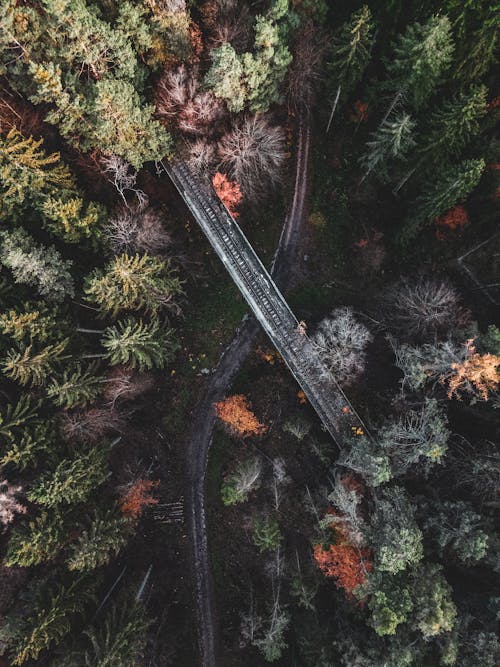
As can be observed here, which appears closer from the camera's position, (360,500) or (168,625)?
(360,500)

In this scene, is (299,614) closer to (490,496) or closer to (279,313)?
(490,496)

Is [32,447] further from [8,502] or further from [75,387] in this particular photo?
[75,387]

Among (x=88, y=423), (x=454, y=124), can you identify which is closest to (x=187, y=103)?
(x=454, y=124)

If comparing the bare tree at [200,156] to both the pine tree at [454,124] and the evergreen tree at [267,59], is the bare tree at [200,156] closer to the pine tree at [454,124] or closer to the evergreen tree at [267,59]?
the evergreen tree at [267,59]

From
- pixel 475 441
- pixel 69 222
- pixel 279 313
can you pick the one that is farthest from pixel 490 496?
pixel 69 222

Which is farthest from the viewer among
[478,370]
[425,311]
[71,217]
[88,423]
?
[425,311]
